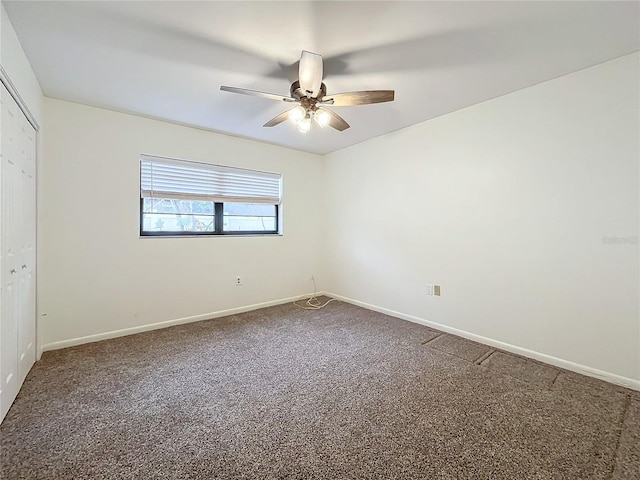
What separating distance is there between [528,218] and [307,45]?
2303 millimetres

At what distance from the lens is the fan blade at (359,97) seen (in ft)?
6.40

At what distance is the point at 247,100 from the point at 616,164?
302 centimetres

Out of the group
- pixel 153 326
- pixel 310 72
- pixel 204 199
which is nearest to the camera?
pixel 310 72

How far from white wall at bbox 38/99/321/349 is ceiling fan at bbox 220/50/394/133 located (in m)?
1.63

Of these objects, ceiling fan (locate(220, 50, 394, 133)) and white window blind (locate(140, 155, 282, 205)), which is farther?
white window blind (locate(140, 155, 282, 205))

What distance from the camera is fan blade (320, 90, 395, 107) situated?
6.40 ft

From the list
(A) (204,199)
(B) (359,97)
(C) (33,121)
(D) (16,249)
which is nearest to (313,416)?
(B) (359,97)

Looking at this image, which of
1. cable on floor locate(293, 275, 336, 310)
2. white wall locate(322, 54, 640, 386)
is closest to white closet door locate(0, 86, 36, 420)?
cable on floor locate(293, 275, 336, 310)

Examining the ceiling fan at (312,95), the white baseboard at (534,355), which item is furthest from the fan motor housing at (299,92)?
the white baseboard at (534,355)

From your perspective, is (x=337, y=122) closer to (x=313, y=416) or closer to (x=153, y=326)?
(x=313, y=416)

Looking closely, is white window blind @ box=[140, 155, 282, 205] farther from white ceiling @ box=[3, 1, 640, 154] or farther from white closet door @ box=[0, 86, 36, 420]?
white closet door @ box=[0, 86, 36, 420]

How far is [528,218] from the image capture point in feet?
8.00

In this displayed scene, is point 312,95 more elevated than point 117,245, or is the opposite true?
point 312,95

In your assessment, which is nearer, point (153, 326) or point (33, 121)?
point (33, 121)
